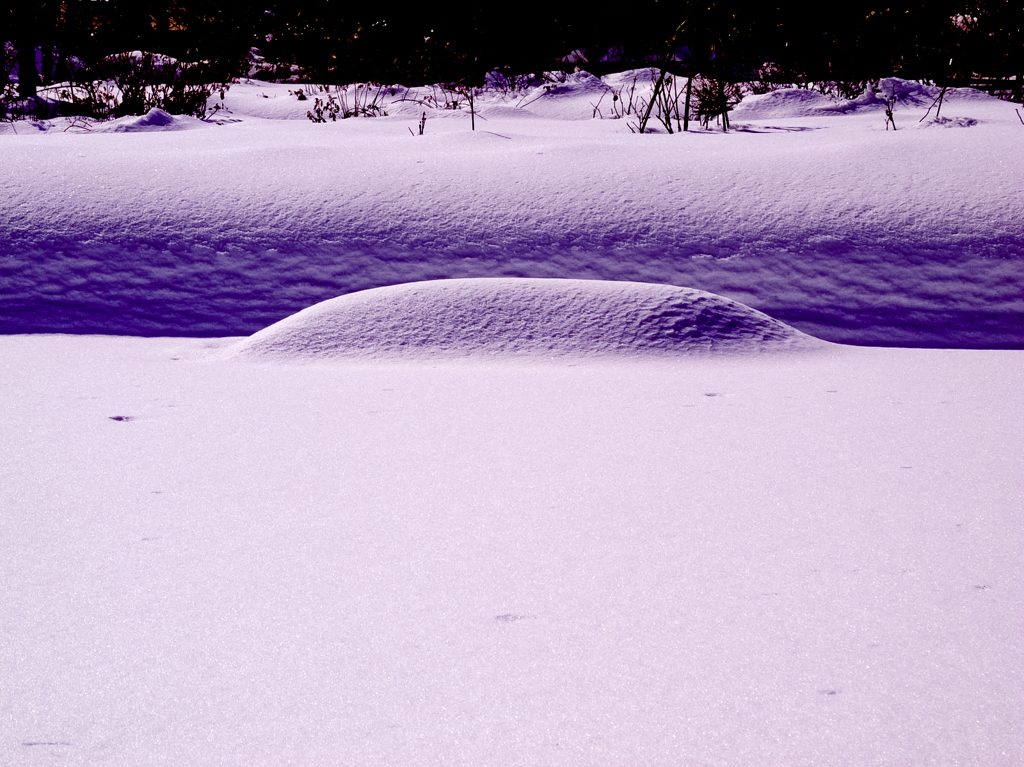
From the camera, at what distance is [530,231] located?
2713 millimetres

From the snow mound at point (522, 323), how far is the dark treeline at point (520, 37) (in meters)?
4.53

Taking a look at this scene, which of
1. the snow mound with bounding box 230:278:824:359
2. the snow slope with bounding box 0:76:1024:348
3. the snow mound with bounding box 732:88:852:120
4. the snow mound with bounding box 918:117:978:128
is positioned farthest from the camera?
the snow mound with bounding box 732:88:852:120

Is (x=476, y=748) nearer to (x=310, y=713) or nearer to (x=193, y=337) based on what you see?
(x=310, y=713)

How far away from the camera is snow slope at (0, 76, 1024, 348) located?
2510mm

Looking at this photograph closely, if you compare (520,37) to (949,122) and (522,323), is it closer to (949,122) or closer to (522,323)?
(949,122)

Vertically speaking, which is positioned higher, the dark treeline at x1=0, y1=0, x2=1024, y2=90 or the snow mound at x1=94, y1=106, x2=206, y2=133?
the dark treeline at x1=0, y1=0, x2=1024, y2=90

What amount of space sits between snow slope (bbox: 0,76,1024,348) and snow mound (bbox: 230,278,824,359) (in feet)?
0.78

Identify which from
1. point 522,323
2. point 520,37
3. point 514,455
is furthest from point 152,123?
point 520,37

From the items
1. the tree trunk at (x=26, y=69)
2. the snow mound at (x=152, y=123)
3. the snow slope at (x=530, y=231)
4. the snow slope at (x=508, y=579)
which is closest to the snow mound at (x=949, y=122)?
the snow slope at (x=530, y=231)

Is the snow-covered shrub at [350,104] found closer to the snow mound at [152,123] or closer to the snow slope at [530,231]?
the snow mound at [152,123]

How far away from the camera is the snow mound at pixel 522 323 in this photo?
2.21 metres

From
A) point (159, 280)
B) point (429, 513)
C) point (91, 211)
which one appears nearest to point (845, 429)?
point (429, 513)

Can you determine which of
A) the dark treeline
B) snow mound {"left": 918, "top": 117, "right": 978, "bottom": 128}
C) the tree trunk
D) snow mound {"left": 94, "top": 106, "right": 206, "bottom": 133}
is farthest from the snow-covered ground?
the dark treeline

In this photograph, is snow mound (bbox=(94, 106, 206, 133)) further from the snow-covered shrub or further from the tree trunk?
the tree trunk
